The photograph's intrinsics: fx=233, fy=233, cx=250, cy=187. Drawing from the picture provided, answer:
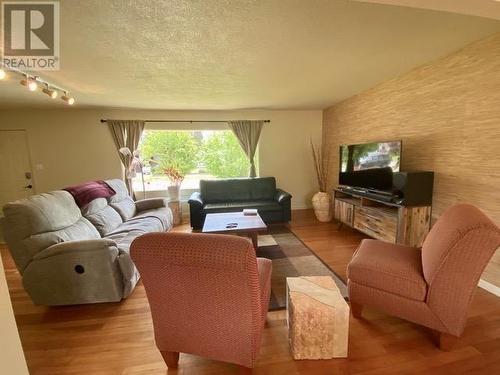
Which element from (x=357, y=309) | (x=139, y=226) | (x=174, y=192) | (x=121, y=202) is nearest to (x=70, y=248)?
(x=139, y=226)

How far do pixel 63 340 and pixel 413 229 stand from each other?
134 inches

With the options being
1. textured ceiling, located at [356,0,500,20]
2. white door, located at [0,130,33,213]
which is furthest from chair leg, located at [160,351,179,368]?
white door, located at [0,130,33,213]

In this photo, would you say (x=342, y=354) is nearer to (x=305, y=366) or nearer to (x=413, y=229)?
(x=305, y=366)

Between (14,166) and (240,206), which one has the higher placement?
(14,166)

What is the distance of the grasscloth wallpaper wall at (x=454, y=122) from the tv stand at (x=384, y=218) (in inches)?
8.0

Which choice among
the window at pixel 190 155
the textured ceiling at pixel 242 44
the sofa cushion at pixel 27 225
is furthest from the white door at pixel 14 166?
the sofa cushion at pixel 27 225

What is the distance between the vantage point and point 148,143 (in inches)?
192

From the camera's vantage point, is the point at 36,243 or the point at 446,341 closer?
the point at 446,341

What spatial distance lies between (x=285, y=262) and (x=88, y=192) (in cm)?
260

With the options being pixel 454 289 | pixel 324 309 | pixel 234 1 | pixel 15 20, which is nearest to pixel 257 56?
pixel 234 1

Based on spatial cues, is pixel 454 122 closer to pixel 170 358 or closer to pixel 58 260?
pixel 170 358

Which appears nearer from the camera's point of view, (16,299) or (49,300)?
(49,300)

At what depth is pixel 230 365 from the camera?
1.45 metres

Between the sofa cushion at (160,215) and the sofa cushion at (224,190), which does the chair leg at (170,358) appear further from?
the sofa cushion at (224,190)
